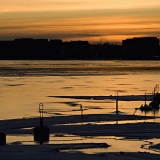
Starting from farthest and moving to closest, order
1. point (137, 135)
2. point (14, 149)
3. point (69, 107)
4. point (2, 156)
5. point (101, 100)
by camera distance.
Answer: point (101, 100) → point (69, 107) → point (137, 135) → point (14, 149) → point (2, 156)

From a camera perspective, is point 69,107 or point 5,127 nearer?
point 5,127

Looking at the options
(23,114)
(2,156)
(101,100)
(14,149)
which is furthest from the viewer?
(101,100)

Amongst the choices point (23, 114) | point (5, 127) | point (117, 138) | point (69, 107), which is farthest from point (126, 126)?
point (69, 107)

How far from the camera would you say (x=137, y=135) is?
2220 cm

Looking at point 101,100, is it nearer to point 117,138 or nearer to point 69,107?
point 69,107

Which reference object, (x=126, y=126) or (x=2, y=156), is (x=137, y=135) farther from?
(x=2, y=156)

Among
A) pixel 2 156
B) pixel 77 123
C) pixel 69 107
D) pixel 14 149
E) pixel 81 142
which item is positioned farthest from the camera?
pixel 69 107

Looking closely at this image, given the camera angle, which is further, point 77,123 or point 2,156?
point 77,123

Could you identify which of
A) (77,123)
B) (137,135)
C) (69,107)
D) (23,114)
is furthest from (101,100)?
(137,135)

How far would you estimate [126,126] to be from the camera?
24719 mm

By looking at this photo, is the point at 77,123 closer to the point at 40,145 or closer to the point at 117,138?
the point at 117,138

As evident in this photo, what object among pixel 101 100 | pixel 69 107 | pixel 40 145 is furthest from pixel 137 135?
pixel 101 100

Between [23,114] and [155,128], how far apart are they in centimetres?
857

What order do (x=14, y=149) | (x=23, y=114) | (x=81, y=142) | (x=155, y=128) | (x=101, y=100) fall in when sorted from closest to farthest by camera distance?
(x=14, y=149)
(x=81, y=142)
(x=155, y=128)
(x=23, y=114)
(x=101, y=100)
